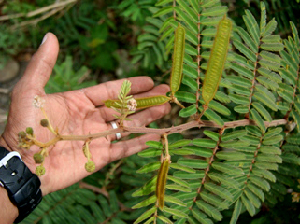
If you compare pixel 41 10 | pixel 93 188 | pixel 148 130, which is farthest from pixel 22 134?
pixel 41 10

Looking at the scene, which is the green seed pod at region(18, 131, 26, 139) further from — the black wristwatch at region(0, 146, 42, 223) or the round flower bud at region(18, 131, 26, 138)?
the black wristwatch at region(0, 146, 42, 223)

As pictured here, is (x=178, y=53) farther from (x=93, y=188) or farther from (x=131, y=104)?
(x=93, y=188)

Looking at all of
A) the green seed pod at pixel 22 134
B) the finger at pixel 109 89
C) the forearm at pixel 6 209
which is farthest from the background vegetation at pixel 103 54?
the green seed pod at pixel 22 134

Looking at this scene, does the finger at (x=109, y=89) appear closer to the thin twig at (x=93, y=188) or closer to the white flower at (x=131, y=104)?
the thin twig at (x=93, y=188)

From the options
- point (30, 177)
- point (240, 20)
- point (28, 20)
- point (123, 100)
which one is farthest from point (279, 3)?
point (28, 20)

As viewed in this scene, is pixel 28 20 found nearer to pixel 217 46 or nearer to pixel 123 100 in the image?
pixel 123 100

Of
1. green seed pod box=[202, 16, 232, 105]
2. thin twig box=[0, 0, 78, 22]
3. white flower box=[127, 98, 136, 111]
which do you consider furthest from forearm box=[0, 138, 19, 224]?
thin twig box=[0, 0, 78, 22]
